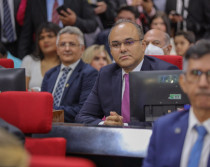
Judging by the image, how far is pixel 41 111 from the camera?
8.37ft

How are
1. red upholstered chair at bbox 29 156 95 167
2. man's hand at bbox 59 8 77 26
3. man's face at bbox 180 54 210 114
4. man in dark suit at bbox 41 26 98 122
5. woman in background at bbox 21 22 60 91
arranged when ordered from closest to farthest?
red upholstered chair at bbox 29 156 95 167 < man's face at bbox 180 54 210 114 < man in dark suit at bbox 41 26 98 122 < woman in background at bbox 21 22 60 91 < man's hand at bbox 59 8 77 26

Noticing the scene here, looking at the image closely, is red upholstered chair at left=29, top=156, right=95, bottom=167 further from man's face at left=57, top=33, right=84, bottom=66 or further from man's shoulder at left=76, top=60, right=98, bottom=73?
man's face at left=57, top=33, right=84, bottom=66

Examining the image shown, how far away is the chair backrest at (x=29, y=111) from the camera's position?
255 centimetres

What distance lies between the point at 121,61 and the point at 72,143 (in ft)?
2.85

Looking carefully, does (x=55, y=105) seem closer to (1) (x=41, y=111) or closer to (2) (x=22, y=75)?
(2) (x=22, y=75)

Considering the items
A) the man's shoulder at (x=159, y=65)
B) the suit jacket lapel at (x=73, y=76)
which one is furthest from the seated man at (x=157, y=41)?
the man's shoulder at (x=159, y=65)

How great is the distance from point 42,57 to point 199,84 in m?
3.76

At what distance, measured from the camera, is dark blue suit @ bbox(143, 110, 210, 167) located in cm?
197

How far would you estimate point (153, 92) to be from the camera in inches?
112

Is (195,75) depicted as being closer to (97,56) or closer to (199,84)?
(199,84)

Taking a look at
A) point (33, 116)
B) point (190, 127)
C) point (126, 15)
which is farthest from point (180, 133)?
point (126, 15)

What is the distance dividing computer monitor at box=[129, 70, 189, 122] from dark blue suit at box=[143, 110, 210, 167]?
0.80 m

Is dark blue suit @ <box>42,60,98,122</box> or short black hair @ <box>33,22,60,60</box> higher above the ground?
short black hair @ <box>33,22,60,60</box>

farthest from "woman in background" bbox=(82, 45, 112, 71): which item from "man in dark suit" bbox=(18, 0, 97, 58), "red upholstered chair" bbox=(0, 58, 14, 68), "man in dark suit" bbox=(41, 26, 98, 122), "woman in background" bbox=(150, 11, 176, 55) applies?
"red upholstered chair" bbox=(0, 58, 14, 68)
